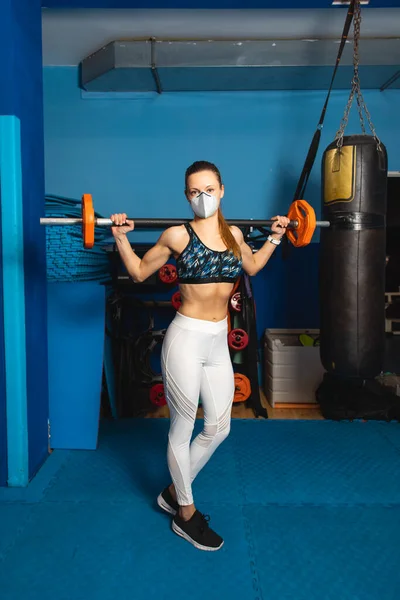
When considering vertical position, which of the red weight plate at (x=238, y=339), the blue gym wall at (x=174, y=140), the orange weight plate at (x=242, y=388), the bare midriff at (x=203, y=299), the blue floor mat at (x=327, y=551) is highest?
the blue gym wall at (x=174, y=140)

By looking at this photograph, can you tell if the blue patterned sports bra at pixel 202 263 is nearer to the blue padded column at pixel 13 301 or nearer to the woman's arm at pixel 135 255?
the woman's arm at pixel 135 255

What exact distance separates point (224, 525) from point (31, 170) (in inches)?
83.2

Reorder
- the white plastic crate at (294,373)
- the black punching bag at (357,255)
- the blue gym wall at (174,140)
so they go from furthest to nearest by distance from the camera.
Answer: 1. the blue gym wall at (174,140)
2. the white plastic crate at (294,373)
3. the black punching bag at (357,255)

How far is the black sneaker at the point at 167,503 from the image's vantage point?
2.10 metres

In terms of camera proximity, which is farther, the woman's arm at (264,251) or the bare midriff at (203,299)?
the woman's arm at (264,251)

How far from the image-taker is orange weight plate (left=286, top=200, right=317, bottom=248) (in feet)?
6.69

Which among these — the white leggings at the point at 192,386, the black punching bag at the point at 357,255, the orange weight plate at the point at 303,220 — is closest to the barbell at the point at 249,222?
the orange weight plate at the point at 303,220

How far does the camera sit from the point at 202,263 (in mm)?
1865

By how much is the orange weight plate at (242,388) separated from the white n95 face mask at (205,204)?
68.6 inches

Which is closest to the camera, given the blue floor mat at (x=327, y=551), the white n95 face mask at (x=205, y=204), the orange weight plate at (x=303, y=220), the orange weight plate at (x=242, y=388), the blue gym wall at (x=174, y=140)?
the blue floor mat at (x=327, y=551)

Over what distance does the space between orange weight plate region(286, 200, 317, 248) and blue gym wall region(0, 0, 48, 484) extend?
1.43 metres

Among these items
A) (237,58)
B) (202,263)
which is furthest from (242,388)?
(237,58)

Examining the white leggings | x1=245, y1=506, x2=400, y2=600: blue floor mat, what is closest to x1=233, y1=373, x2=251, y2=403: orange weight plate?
x1=245, y1=506, x2=400, y2=600: blue floor mat

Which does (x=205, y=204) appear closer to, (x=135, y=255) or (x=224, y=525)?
(x=135, y=255)
